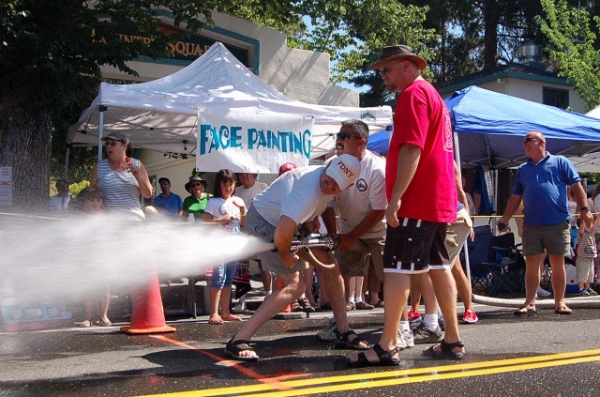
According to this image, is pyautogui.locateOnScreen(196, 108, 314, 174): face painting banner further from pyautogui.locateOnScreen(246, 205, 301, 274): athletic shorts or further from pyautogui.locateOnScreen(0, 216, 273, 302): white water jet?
Answer: pyautogui.locateOnScreen(246, 205, 301, 274): athletic shorts

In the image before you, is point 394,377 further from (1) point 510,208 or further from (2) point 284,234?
(1) point 510,208

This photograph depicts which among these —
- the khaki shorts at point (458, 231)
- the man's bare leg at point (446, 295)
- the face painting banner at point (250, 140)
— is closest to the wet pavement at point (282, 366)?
the man's bare leg at point (446, 295)

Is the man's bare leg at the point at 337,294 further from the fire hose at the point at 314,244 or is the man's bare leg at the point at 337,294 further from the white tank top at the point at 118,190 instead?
the white tank top at the point at 118,190

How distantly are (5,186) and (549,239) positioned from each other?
687 cm

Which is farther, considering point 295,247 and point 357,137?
point 357,137

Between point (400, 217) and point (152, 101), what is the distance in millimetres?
4653

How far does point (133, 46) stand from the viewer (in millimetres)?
10938

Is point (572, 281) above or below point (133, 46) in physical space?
below

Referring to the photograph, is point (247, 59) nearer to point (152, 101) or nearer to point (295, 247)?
point (152, 101)

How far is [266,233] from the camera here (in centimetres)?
537

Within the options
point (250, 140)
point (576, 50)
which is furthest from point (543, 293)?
point (576, 50)

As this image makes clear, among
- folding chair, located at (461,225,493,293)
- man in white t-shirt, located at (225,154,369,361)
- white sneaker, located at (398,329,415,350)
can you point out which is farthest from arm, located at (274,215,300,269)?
folding chair, located at (461,225,493,293)

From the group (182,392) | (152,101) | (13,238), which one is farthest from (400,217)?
(152,101)

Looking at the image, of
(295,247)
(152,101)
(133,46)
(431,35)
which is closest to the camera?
(295,247)
